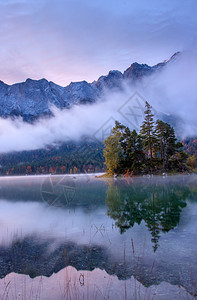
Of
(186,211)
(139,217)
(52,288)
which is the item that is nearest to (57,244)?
(52,288)

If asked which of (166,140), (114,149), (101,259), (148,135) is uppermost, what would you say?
→ (148,135)

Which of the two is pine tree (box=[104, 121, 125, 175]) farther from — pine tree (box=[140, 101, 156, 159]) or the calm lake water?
the calm lake water

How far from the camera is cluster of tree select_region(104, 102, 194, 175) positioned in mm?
74062

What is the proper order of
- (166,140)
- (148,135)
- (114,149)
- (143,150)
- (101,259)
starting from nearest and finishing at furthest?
(101,259)
(114,149)
(166,140)
(143,150)
(148,135)

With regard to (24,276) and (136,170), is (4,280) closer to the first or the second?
(24,276)

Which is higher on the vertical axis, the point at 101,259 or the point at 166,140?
the point at 166,140

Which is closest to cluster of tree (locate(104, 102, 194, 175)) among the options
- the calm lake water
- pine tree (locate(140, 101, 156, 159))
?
pine tree (locate(140, 101, 156, 159))

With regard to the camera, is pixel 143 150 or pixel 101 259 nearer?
pixel 101 259

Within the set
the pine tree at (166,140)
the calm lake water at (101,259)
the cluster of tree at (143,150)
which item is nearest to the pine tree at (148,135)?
the cluster of tree at (143,150)

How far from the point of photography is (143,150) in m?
77.8

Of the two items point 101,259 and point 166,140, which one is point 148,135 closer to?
point 166,140

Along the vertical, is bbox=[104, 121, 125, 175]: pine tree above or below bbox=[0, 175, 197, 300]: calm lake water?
above

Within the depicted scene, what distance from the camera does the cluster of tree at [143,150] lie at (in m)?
74.1

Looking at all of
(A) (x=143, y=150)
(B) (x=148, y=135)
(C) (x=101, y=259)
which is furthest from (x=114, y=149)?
(C) (x=101, y=259)
